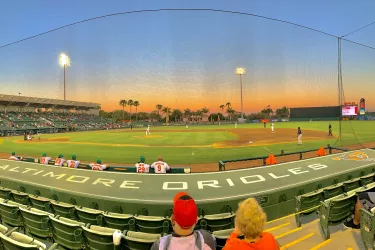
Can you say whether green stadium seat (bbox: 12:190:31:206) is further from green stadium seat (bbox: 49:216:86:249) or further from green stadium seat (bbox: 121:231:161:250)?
green stadium seat (bbox: 121:231:161:250)

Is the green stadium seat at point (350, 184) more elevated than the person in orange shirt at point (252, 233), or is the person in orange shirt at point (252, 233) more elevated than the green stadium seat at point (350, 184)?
the person in orange shirt at point (252, 233)

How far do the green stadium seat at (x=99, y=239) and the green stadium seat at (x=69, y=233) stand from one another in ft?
0.43

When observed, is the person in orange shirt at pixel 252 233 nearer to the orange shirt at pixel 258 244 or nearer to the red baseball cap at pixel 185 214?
the orange shirt at pixel 258 244

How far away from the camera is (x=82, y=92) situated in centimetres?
755

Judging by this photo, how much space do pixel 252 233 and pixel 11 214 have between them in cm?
423

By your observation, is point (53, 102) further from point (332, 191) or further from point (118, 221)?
point (332, 191)

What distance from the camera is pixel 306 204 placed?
4.19 m

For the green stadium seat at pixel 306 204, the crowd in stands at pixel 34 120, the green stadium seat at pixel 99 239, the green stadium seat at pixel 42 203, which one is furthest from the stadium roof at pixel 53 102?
the green stadium seat at pixel 306 204

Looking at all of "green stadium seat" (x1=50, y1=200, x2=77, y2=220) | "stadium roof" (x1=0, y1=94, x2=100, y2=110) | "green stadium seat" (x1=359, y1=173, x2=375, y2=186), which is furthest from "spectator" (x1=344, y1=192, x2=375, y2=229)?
"stadium roof" (x1=0, y1=94, x2=100, y2=110)

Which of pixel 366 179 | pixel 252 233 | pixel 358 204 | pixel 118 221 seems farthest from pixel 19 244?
pixel 366 179

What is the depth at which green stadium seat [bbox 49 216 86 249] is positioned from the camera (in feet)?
9.11

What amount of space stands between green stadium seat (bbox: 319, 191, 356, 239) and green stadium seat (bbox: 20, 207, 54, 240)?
425 cm

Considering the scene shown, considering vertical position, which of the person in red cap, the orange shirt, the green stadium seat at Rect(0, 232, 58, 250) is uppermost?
the person in red cap

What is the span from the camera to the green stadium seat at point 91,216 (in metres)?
3.45
